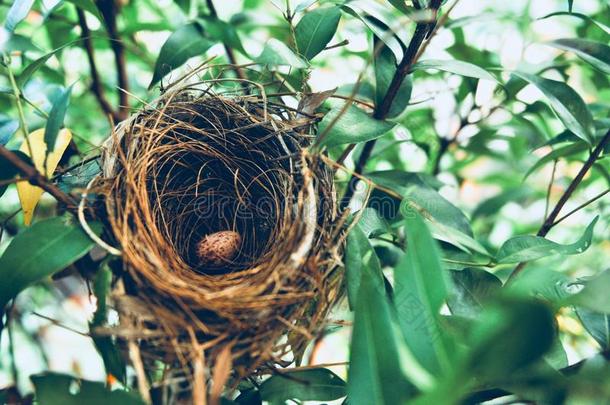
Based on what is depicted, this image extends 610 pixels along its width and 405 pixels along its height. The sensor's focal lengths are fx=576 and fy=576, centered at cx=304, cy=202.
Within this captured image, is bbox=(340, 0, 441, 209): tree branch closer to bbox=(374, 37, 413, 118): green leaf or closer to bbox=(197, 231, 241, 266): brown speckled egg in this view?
bbox=(374, 37, 413, 118): green leaf

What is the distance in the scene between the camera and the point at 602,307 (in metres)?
0.47

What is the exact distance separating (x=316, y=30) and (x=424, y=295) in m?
0.44

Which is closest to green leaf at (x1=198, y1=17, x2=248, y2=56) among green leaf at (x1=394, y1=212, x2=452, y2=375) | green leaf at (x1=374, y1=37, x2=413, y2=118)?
green leaf at (x1=374, y1=37, x2=413, y2=118)

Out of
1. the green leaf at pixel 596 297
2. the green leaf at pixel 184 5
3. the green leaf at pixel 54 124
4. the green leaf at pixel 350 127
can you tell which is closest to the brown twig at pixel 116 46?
the green leaf at pixel 184 5

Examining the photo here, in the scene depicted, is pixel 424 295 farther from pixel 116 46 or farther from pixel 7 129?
pixel 116 46

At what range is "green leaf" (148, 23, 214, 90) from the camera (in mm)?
821

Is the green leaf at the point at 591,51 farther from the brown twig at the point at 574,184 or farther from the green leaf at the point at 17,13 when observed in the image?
the green leaf at the point at 17,13

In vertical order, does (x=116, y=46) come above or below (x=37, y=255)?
above

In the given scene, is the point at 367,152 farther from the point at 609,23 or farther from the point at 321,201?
the point at 609,23

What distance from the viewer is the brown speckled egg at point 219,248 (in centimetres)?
93

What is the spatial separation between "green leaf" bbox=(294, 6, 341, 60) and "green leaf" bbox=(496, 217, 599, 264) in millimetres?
366

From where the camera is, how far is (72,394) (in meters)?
0.56

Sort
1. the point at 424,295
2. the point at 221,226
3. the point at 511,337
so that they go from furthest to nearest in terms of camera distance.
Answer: the point at 221,226 < the point at 424,295 < the point at 511,337

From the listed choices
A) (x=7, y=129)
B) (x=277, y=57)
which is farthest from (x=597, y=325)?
(x=7, y=129)
